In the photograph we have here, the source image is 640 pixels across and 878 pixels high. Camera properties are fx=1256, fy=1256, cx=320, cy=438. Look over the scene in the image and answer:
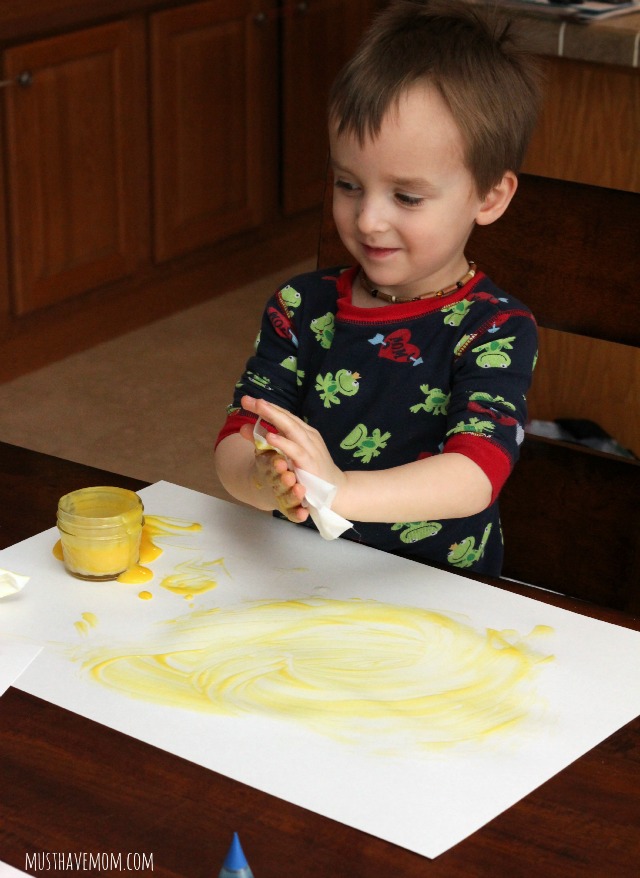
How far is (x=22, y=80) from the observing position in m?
2.73

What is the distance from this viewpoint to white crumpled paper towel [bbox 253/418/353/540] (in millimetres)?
876

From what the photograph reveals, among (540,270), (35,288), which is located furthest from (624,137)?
(35,288)

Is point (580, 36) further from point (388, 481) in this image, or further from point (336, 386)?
point (388, 481)

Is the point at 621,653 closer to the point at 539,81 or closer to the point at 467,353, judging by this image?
the point at 467,353

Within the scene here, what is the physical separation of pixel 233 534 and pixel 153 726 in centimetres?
27

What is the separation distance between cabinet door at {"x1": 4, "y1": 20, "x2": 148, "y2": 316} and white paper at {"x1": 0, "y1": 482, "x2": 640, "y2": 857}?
1.93m

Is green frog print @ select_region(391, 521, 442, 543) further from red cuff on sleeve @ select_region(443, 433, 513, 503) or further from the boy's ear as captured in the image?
the boy's ear

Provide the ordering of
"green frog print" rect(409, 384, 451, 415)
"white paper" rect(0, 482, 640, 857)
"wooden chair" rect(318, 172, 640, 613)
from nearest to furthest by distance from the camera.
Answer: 1. "white paper" rect(0, 482, 640, 857)
2. "green frog print" rect(409, 384, 451, 415)
3. "wooden chair" rect(318, 172, 640, 613)

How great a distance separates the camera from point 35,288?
294 centimetres

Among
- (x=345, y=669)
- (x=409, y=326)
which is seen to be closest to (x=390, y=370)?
(x=409, y=326)

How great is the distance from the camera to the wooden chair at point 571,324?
143 centimetres

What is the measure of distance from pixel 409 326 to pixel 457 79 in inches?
8.9

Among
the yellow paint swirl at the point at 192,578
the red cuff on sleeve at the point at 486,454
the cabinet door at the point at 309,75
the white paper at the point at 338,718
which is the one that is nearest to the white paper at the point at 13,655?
the white paper at the point at 338,718

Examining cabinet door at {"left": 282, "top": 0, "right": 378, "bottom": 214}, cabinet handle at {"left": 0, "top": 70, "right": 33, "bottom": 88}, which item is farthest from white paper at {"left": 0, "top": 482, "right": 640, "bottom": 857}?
cabinet door at {"left": 282, "top": 0, "right": 378, "bottom": 214}
